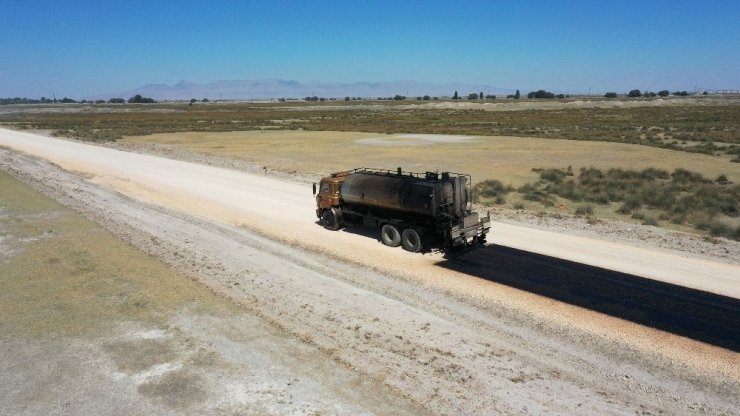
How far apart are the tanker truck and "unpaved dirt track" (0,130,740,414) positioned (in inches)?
34.4

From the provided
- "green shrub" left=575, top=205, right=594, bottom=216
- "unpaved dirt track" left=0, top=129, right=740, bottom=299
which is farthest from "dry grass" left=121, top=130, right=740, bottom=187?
"unpaved dirt track" left=0, top=129, right=740, bottom=299

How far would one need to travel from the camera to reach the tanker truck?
17.3 m

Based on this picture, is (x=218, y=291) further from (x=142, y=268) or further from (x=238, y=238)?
(x=238, y=238)

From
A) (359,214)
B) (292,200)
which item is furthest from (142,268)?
(292,200)

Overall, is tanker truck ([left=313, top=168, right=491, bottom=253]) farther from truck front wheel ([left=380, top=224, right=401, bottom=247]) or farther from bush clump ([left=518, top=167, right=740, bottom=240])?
bush clump ([left=518, top=167, right=740, bottom=240])

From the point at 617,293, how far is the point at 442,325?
5.75 m

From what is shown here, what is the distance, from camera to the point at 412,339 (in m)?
11.8

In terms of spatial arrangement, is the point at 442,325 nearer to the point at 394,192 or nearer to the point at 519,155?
the point at 394,192

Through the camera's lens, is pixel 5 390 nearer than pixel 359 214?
Yes

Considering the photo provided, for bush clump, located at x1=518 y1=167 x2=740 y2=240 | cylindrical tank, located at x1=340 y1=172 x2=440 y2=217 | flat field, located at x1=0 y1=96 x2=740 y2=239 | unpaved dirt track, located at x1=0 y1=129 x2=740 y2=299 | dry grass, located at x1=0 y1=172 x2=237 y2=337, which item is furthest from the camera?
flat field, located at x1=0 y1=96 x2=740 y2=239

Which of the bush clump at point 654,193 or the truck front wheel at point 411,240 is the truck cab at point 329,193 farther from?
the bush clump at point 654,193

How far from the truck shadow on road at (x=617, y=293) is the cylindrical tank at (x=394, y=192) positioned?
2.24m

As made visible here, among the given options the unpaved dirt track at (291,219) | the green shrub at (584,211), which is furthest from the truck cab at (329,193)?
the green shrub at (584,211)

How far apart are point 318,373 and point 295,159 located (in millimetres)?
37892
